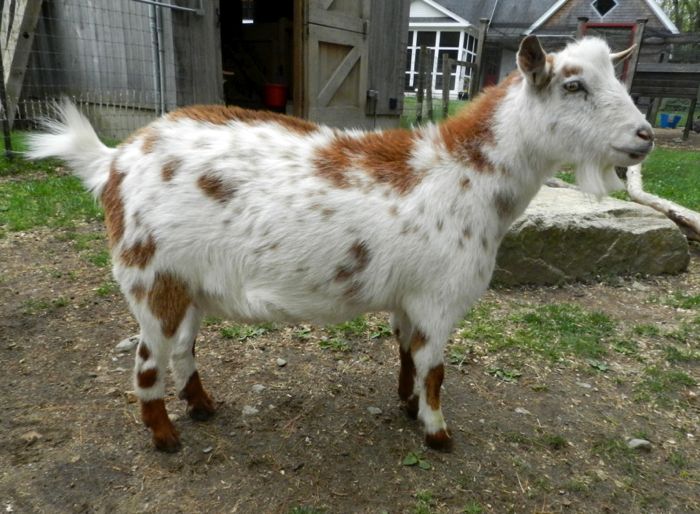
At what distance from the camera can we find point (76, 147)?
8.13ft

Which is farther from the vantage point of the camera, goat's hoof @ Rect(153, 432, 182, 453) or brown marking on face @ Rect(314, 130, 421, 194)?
goat's hoof @ Rect(153, 432, 182, 453)

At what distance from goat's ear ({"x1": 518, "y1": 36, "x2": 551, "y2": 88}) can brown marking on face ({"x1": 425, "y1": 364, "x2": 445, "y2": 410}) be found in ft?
4.44

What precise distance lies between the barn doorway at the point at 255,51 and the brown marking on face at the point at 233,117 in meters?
7.49

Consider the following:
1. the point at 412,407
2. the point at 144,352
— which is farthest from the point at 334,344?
the point at 144,352

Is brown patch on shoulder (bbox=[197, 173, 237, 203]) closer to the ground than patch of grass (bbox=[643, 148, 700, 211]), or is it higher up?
higher up

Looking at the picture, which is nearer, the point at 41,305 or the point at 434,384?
the point at 434,384

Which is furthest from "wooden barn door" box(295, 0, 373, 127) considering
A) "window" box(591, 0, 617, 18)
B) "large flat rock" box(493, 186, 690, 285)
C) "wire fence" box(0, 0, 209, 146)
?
"window" box(591, 0, 617, 18)

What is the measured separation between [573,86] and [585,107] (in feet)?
0.34

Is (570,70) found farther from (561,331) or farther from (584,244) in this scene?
(584,244)

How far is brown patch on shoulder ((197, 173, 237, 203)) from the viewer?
2.29m

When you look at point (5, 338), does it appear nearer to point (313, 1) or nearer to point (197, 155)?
point (197, 155)

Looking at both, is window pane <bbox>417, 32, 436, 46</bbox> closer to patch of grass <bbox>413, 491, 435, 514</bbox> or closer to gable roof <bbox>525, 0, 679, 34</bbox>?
gable roof <bbox>525, 0, 679, 34</bbox>

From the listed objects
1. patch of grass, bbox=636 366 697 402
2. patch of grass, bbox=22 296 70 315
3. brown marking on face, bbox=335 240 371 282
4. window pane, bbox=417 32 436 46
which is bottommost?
patch of grass, bbox=636 366 697 402

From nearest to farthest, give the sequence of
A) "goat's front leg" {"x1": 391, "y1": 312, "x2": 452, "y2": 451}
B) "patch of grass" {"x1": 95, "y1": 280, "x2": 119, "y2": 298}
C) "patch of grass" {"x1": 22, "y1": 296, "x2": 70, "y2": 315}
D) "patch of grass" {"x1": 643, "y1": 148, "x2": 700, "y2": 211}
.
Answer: "goat's front leg" {"x1": 391, "y1": 312, "x2": 452, "y2": 451} < "patch of grass" {"x1": 22, "y1": 296, "x2": 70, "y2": 315} < "patch of grass" {"x1": 95, "y1": 280, "x2": 119, "y2": 298} < "patch of grass" {"x1": 643, "y1": 148, "x2": 700, "y2": 211}
